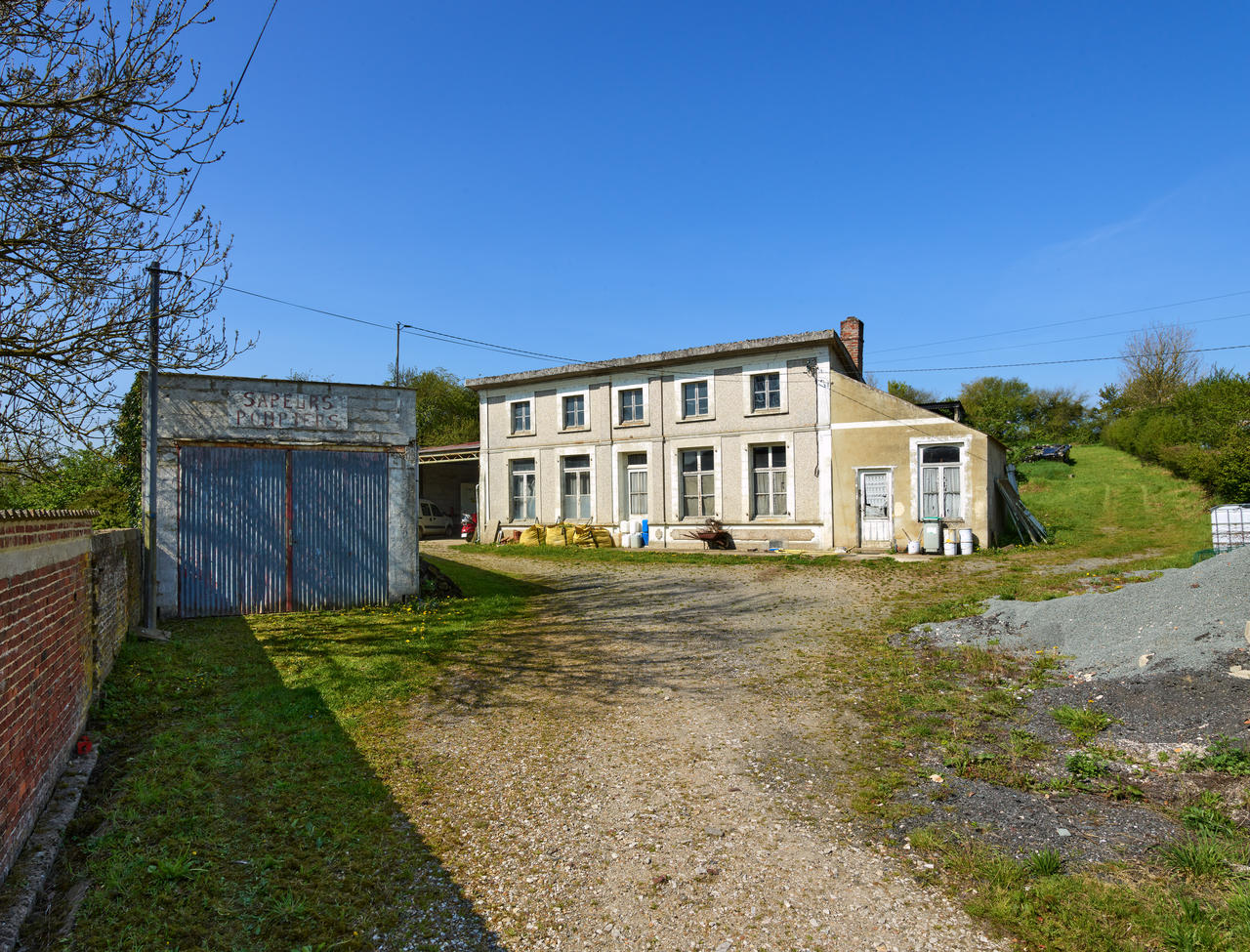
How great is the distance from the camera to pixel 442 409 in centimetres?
4825

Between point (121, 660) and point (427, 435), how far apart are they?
38341 millimetres

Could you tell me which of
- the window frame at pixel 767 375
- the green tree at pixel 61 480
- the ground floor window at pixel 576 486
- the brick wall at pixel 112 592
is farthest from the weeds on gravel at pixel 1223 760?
the ground floor window at pixel 576 486

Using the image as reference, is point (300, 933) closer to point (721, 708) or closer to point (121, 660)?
point (721, 708)

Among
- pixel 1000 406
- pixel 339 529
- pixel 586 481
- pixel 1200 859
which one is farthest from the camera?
pixel 1000 406

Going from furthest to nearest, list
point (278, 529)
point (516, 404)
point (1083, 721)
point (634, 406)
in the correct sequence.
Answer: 1. point (516, 404)
2. point (634, 406)
3. point (278, 529)
4. point (1083, 721)

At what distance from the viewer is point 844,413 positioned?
62.0 feet

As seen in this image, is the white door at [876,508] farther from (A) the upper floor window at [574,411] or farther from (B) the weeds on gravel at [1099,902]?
(B) the weeds on gravel at [1099,902]

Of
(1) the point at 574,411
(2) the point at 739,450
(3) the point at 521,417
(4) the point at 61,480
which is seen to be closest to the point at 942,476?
(2) the point at 739,450

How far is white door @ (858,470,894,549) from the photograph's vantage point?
1852 cm

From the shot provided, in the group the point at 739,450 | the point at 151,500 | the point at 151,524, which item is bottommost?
the point at 151,524

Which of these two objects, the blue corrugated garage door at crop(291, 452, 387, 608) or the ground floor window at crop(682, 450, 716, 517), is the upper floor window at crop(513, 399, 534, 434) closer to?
the ground floor window at crop(682, 450, 716, 517)

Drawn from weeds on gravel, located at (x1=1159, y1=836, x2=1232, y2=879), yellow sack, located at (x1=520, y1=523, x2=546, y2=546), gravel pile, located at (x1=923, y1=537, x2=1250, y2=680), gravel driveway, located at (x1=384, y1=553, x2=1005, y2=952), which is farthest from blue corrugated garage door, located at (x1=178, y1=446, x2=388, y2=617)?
yellow sack, located at (x1=520, y1=523, x2=546, y2=546)

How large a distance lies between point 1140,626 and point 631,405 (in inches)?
655

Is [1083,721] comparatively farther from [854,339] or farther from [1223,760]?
[854,339]
